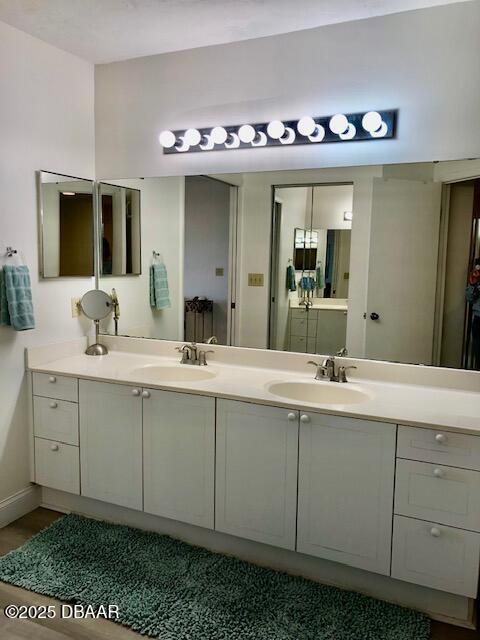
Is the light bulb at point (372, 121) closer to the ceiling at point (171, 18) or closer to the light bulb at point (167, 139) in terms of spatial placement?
the ceiling at point (171, 18)

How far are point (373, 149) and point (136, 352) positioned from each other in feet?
5.47

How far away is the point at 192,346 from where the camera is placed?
2676mm

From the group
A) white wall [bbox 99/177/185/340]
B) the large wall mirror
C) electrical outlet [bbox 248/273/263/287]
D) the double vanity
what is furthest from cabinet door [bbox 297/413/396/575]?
white wall [bbox 99/177/185/340]

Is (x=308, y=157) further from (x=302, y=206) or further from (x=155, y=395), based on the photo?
(x=155, y=395)

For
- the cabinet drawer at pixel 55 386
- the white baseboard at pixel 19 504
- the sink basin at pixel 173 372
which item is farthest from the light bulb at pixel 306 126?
the white baseboard at pixel 19 504

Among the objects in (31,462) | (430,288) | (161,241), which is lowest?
(31,462)

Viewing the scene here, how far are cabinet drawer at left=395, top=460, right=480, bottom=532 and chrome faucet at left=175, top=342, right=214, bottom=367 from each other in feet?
3.81

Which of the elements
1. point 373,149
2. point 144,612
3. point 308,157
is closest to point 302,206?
point 308,157

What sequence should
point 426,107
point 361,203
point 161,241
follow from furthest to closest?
point 161,241 → point 361,203 → point 426,107

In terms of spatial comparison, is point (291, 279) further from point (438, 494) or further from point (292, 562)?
point (292, 562)

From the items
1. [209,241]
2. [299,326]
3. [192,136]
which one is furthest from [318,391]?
[192,136]

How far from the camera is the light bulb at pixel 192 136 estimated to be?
258 centimetres

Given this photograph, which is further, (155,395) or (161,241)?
(161,241)

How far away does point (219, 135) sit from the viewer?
99.7 inches
